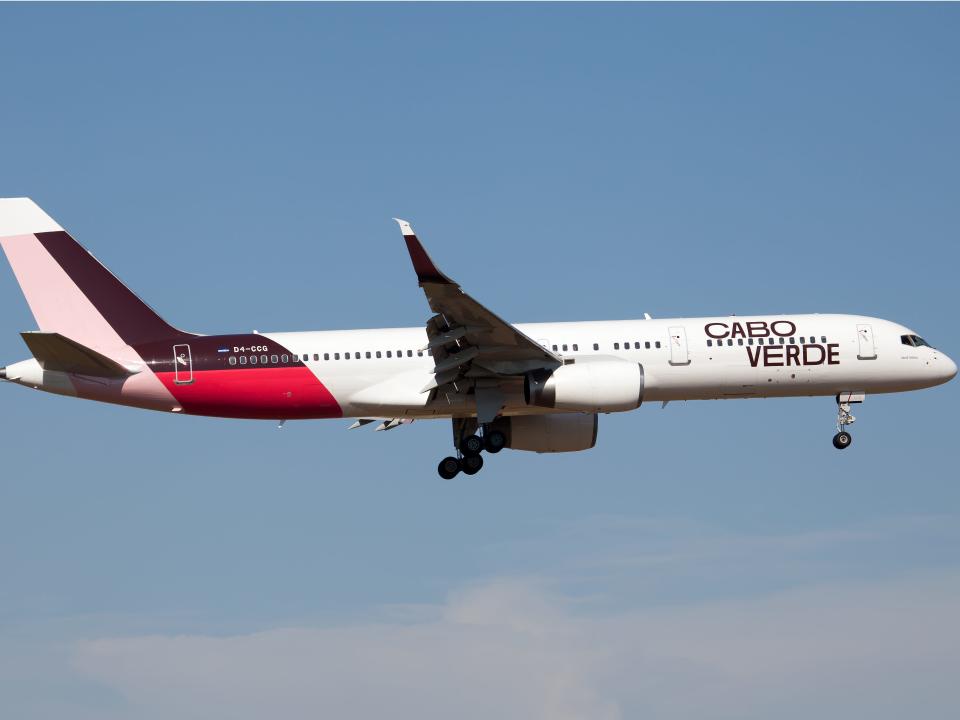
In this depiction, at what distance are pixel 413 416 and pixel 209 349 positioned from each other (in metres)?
6.98

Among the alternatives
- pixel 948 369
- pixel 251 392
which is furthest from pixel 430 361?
pixel 948 369

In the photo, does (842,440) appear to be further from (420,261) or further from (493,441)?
(420,261)

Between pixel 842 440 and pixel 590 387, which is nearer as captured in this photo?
pixel 590 387

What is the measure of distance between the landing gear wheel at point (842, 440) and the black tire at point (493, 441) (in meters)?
11.6

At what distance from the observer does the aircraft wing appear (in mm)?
39594

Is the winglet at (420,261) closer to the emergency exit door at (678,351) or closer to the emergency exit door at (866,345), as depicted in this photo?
the emergency exit door at (678,351)

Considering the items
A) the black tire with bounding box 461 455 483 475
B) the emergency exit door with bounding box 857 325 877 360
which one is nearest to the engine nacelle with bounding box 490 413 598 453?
the black tire with bounding box 461 455 483 475

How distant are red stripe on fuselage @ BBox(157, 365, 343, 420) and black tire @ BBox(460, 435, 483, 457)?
4959mm

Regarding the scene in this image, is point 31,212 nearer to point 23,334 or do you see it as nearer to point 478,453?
point 23,334

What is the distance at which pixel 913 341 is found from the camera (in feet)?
157

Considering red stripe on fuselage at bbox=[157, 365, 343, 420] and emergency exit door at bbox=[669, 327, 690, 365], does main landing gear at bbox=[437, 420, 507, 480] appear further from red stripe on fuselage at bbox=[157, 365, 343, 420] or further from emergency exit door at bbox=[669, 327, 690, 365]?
emergency exit door at bbox=[669, 327, 690, 365]

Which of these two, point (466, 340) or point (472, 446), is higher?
point (466, 340)

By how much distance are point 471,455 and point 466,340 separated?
5.50 m

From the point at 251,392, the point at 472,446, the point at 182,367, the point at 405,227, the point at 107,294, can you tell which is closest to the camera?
the point at 405,227
